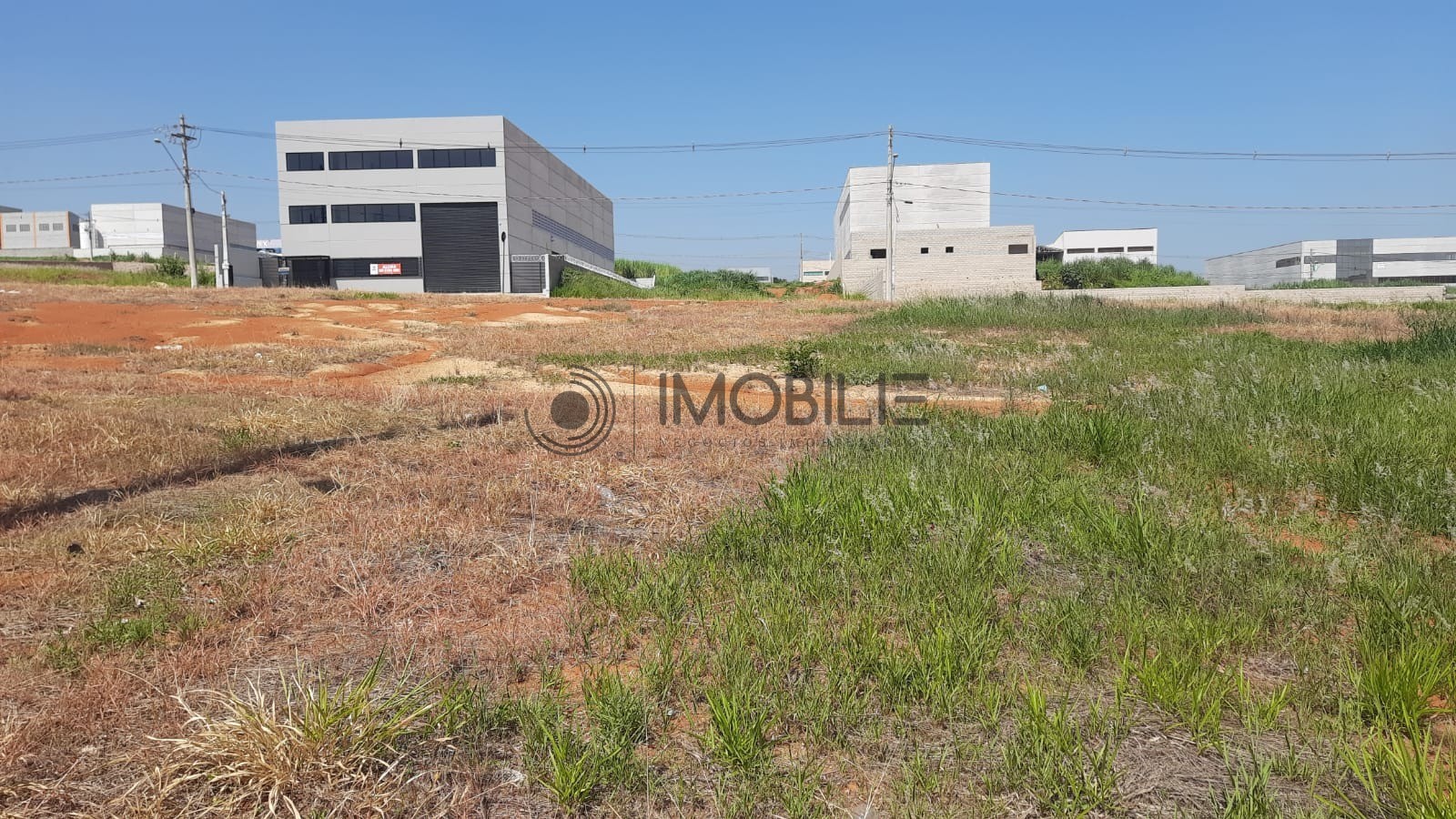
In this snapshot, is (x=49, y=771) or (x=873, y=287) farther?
(x=873, y=287)

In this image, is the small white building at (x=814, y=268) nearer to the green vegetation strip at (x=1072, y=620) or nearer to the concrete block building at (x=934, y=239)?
the concrete block building at (x=934, y=239)

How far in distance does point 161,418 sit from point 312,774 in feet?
20.6

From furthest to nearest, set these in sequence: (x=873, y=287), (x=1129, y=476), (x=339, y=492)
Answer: (x=873, y=287)
(x=1129, y=476)
(x=339, y=492)

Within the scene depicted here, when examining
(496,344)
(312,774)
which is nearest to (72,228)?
(496,344)

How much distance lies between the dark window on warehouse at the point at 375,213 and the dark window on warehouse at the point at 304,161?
323 centimetres

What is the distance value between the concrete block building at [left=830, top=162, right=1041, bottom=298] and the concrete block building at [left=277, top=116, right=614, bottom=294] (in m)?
21.1

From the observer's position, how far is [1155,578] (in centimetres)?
379

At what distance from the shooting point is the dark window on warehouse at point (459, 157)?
2143 inches

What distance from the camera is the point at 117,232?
323ft

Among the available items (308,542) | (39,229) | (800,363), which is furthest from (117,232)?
(308,542)

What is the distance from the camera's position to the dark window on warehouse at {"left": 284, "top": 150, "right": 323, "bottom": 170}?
179 feet

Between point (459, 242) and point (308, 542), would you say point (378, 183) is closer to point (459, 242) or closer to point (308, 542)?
point (459, 242)

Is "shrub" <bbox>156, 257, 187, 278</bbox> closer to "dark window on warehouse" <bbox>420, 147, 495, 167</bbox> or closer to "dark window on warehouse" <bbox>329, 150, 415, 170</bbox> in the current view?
"dark window on warehouse" <bbox>329, 150, 415, 170</bbox>

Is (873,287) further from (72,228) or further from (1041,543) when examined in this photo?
(72,228)
